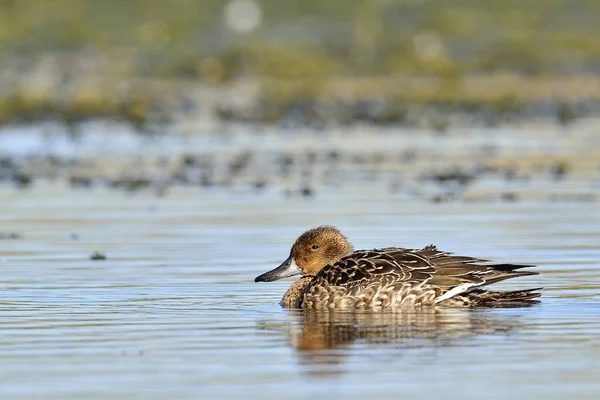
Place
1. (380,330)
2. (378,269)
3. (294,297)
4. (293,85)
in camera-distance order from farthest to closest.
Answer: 1. (293,85)
2. (294,297)
3. (378,269)
4. (380,330)

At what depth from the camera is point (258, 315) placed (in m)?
11.9

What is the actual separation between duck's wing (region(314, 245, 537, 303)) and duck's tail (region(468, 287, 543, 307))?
93 mm

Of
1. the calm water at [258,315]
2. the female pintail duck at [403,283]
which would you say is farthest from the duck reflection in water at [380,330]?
the female pintail duck at [403,283]

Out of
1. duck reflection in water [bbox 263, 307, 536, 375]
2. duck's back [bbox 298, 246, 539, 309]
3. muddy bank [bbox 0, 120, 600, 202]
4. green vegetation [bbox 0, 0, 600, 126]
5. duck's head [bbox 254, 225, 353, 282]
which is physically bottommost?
duck reflection in water [bbox 263, 307, 536, 375]

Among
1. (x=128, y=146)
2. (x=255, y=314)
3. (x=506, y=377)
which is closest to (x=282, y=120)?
(x=128, y=146)

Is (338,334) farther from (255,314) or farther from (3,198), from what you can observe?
(3,198)

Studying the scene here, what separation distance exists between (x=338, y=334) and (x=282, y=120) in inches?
923

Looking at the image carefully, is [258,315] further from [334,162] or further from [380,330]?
[334,162]

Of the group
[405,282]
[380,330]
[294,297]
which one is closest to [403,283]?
[405,282]

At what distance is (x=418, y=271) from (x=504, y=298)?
2.06 ft

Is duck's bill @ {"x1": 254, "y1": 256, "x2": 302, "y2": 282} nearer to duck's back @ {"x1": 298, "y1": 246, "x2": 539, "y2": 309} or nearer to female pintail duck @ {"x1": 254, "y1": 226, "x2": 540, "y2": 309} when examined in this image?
female pintail duck @ {"x1": 254, "y1": 226, "x2": 540, "y2": 309}

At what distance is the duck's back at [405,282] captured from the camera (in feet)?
39.5

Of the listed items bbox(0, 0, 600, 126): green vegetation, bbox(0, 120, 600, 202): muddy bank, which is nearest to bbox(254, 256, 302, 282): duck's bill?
bbox(0, 120, 600, 202): muddy bank

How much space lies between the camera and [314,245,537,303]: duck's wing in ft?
39.4
